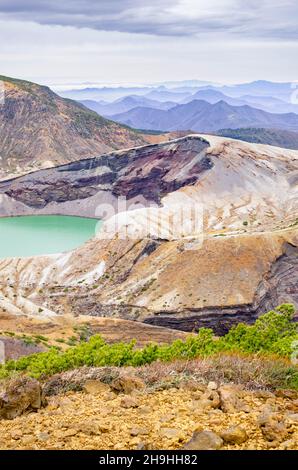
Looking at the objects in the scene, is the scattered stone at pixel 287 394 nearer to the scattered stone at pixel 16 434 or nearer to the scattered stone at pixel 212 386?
the scattered stone at pixel 212 386

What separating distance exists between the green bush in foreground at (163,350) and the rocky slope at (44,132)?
10404cm

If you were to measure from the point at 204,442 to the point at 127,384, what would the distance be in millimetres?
3480

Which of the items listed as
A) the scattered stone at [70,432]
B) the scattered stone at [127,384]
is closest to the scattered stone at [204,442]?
the scattered stone at [70,432]

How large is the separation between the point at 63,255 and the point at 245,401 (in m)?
50.1

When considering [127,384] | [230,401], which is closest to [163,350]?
[127,384]

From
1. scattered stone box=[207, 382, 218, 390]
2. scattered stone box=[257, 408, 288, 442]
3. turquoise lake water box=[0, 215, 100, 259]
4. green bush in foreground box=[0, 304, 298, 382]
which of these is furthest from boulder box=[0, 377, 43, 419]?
turquoise lake water box=[0, 215, 100, 259]

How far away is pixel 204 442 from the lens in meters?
8.03

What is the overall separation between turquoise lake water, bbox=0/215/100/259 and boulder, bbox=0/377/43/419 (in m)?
56.9

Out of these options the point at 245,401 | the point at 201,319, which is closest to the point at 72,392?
the point at 245,401

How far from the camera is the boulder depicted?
10289 mm

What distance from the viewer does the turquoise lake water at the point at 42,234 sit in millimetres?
69812

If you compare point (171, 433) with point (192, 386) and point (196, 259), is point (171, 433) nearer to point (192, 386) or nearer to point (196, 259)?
point (192, 386)
